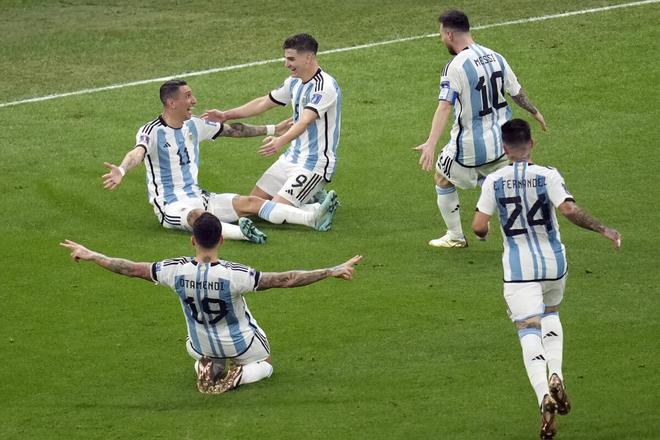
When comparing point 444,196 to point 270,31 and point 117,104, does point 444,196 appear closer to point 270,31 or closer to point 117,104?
point 117,104

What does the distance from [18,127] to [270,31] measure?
5246 millimetres

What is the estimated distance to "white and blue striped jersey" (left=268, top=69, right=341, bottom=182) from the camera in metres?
14.5

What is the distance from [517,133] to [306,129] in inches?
202

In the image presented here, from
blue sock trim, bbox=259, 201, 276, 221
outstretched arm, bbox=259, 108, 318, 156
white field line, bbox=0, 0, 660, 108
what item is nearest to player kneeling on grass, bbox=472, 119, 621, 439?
outstretched arm, bbox=259, 108, 318, 156

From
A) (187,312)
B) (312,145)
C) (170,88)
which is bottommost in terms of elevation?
(187,312)

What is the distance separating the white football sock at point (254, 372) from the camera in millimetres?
10469

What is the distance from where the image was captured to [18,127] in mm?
18219

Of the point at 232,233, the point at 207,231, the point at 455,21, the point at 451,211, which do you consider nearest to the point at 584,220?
the point at 207,231

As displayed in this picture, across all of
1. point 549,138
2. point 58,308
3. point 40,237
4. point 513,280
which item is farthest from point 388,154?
point 513,280

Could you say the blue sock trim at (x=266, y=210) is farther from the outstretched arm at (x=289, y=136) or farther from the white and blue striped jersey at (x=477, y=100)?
the white and blue striped jersey at (x=477, y=100)

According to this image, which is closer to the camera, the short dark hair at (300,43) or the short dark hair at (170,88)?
the short dark hair at (170,88)

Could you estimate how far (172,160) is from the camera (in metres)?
14.3

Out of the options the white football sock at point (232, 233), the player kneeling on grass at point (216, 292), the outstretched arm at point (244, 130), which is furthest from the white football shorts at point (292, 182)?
the player kneeling on grass at point (216, 292)

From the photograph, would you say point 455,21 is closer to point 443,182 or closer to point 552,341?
point 443,182
